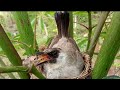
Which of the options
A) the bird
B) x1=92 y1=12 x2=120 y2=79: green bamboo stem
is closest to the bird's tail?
the bird

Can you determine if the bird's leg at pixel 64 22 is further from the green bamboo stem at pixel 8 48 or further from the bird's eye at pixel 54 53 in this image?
the green bamboo stem at pixel 8 48

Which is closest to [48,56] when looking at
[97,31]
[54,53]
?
[54,53]

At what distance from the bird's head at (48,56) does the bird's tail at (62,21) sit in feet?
0.20

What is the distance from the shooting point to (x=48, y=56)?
0.62 metres

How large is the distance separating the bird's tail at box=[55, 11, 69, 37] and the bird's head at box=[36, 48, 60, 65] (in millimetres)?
61

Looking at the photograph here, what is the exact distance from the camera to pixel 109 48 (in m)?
0.58

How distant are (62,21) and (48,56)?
100mm

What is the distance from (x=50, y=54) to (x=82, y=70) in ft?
0.31

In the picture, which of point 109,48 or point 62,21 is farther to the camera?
point 62,21

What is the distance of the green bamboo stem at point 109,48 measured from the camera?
0.55m

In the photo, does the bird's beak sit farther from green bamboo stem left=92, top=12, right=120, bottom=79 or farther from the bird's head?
green bamboo stem left=92, top=12, right=120, bottom=79

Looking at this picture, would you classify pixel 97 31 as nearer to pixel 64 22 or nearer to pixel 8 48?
pixel 64 22
